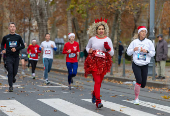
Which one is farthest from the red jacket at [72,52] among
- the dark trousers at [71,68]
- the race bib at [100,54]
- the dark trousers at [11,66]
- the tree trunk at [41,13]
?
the tree trunk at [41,13]

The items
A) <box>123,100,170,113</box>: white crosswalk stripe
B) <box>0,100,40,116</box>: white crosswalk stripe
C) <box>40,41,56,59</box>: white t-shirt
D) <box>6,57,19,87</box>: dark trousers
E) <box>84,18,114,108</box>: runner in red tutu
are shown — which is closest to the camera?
<box>0,100,40,116</box>: white crosswalk stripe

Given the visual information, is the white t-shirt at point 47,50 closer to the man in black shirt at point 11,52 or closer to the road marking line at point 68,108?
the man in black shirt at point 11,52

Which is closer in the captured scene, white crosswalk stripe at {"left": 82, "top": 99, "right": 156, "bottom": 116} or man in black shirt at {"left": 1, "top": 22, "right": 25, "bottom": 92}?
white crosswalk stripe at {"left": 82, "top": 99, "right": 156, "bottom": 116}

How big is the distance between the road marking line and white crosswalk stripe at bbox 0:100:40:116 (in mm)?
659

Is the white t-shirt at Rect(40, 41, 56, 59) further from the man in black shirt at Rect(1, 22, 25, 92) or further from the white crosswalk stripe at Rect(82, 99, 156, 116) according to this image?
the white crosswalk stripe at Rect(82, 99, 156, 116)

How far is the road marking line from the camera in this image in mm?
7190

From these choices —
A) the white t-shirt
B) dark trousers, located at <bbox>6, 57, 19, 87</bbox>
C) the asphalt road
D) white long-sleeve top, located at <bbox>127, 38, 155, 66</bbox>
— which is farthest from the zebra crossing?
the white t-shirt

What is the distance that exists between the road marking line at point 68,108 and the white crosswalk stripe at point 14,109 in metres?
0.66

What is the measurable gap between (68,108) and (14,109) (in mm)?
1134

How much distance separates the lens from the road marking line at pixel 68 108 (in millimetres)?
7190

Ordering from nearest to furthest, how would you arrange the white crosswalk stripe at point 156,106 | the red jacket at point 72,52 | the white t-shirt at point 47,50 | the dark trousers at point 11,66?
the white crosswalk stripe at point 156,106 < the dark trousers at point 11,66 < the red jacket at point 72,52 < the white t-shirt at point 47,50

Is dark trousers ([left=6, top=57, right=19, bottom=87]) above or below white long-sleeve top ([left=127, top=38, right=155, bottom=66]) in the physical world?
below

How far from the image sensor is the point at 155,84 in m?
13.3

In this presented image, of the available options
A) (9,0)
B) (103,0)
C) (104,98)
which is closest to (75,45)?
(104,98)
